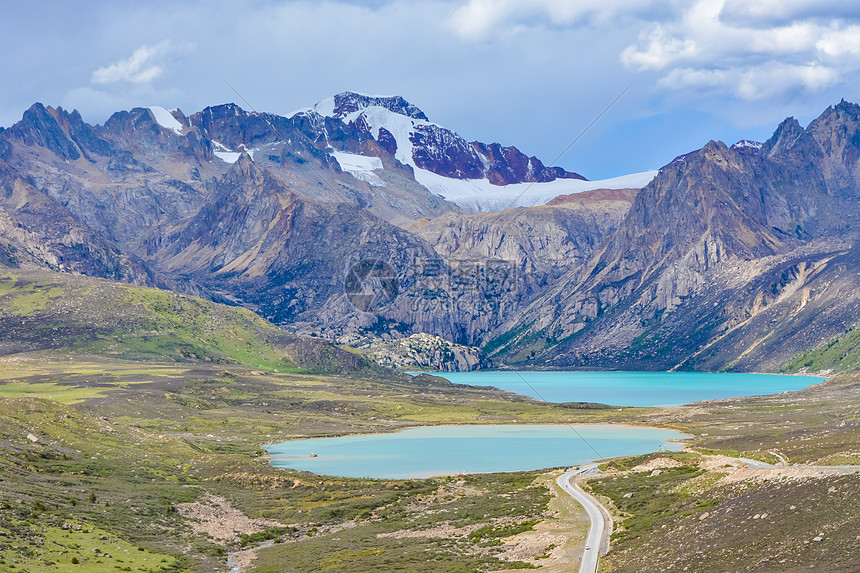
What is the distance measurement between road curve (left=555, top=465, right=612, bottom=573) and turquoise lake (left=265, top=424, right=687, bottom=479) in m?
34.4

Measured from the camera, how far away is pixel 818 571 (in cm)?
5056

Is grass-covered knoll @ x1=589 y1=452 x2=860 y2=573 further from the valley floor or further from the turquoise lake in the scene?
the turquoise lake

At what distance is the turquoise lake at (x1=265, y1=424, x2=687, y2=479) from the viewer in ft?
480

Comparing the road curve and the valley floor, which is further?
the road curve

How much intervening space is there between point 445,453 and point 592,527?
9029 centimetres

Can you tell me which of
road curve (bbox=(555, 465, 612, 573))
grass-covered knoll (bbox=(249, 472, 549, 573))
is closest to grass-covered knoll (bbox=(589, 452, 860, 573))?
road curve (bbox=(555, 465, 612, 573))

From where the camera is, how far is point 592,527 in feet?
268

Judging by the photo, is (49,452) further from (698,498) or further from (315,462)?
(698,498)

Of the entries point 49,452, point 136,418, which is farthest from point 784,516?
point 136,418

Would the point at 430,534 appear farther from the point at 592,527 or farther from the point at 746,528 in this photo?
the point at 746,528

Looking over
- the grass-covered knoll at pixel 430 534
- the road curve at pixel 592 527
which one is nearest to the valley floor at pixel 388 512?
the grass-covered knoll at pixel 430 534

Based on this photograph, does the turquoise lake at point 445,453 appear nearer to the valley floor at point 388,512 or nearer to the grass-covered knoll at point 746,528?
the valley floor at point 388,512

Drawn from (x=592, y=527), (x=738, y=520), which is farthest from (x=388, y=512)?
(x=738, y=520)

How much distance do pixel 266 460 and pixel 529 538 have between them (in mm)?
84325
